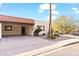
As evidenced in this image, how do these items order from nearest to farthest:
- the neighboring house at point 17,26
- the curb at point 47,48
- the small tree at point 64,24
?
the curb at point 47,48, the small tree at point 64,24, the neighboring house at point 17,26

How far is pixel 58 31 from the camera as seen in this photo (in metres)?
4.63

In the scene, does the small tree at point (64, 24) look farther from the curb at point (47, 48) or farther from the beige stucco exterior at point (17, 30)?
the beige stucco exterior at point (17, 30)

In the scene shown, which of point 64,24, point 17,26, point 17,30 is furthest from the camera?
point 17,26

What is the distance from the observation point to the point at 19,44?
441 centimetres

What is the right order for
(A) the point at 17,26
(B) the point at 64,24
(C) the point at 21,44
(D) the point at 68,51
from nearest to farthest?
(D) the point at 68,51 < (C) the point at 21,44 < (B) the point at 64,24 < (A) the point at 17,26

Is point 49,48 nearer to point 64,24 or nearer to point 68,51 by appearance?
point 68,51

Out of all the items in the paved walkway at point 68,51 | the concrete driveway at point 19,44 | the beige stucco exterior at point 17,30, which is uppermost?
the beige stucco exterior at point 17,30

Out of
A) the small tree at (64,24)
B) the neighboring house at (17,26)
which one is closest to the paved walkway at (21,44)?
the small tree at (64,24)

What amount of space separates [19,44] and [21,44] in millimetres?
47

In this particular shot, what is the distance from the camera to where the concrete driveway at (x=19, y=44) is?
4.27m

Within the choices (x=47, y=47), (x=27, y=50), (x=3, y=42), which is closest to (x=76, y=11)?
(x=47, y=47)

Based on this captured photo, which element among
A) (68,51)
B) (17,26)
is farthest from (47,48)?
(17,26)

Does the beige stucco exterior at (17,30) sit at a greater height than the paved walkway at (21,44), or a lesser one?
greater

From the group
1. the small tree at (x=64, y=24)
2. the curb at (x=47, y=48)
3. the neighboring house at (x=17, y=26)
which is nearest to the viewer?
the curb at (x=47, y=48)
